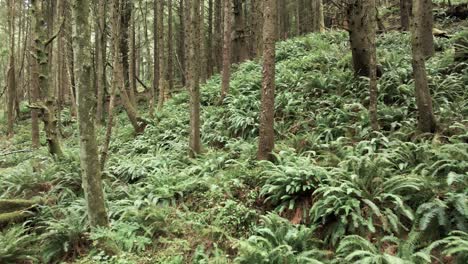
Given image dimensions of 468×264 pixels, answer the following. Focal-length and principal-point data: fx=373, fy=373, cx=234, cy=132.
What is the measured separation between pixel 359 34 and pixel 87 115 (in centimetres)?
778

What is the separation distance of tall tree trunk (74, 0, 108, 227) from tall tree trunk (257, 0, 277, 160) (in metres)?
3.28

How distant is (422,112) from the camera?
728 centimetres

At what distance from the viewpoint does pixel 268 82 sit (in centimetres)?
737

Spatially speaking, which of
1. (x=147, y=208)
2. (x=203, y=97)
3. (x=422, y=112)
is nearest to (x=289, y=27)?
(x=203, y=97)

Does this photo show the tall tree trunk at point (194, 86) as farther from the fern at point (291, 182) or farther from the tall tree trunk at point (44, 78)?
the tall tree trunk at point (44, 78)

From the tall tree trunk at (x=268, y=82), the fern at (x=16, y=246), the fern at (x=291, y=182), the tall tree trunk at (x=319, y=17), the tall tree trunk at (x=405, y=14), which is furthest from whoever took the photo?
the tall tree trunk at (x=319, y=17)

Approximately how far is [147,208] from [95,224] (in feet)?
3.10

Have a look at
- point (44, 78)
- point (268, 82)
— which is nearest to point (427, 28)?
point (268, 82)

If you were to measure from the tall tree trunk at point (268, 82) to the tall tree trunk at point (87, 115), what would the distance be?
3275 millimetres

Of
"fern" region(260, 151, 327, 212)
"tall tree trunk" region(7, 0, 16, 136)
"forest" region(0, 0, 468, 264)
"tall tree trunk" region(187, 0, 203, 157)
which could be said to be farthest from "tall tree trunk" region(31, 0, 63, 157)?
"tall tree trunk" region(7, 0, 16, 136)

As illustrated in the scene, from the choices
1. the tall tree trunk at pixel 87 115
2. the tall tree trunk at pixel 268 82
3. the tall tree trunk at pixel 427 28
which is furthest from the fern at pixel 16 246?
the tall tree trunk at pixel 427 28

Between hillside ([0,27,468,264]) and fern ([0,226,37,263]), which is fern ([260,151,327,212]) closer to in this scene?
hillside ([0,27,468,264])

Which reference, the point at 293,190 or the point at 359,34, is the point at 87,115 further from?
the point at 359,34

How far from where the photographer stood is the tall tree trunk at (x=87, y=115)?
17.4 feet
